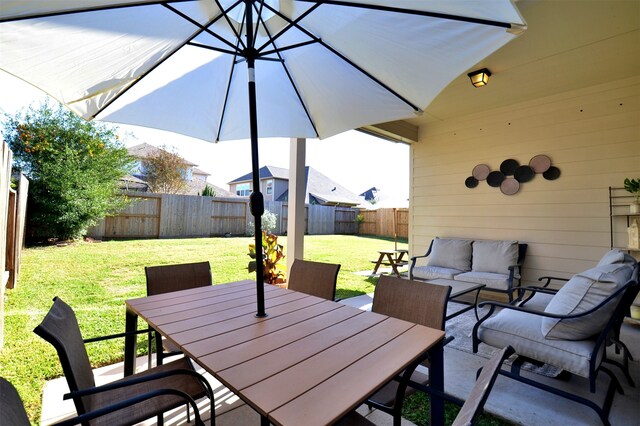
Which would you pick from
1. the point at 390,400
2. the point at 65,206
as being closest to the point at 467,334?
the point at 390,400

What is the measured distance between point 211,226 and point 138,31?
920 cm

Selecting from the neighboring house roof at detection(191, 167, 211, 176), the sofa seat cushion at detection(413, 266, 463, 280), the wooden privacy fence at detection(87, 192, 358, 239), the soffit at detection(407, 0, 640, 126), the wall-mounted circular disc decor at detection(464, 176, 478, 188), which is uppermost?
the neighboring house roof at detection(191, 167, 211, 176)

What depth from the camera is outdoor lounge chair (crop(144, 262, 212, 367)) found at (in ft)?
6.93

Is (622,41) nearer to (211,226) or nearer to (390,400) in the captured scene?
(390,400)

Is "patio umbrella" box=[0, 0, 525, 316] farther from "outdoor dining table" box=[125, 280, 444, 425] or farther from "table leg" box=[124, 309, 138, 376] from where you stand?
"table leg" box=[124, 309, 138, 376]

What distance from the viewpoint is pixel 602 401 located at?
2035mm

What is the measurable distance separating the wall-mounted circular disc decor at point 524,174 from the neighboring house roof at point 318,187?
49.2 ft

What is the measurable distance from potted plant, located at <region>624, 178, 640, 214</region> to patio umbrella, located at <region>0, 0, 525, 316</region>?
3.26 metres

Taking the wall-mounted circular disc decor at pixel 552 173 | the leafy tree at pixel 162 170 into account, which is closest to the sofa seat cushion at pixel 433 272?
the wall-mounted circular disc decor at pixel 552 173

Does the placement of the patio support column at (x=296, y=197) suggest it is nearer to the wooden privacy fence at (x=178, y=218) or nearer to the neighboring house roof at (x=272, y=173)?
the wooden privacy fence at (x=178, y=218)

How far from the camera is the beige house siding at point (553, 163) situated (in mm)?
3809

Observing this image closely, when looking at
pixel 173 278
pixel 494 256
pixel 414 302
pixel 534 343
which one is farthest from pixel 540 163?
pixel 173 278

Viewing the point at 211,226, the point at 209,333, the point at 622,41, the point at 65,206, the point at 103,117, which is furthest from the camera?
the point at 211,226

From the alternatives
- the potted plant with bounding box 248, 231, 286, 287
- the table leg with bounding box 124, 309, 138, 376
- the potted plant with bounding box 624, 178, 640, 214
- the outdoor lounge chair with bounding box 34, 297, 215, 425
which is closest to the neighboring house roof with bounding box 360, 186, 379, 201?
the potted plant with bounding box 624, 178, 640, 214
